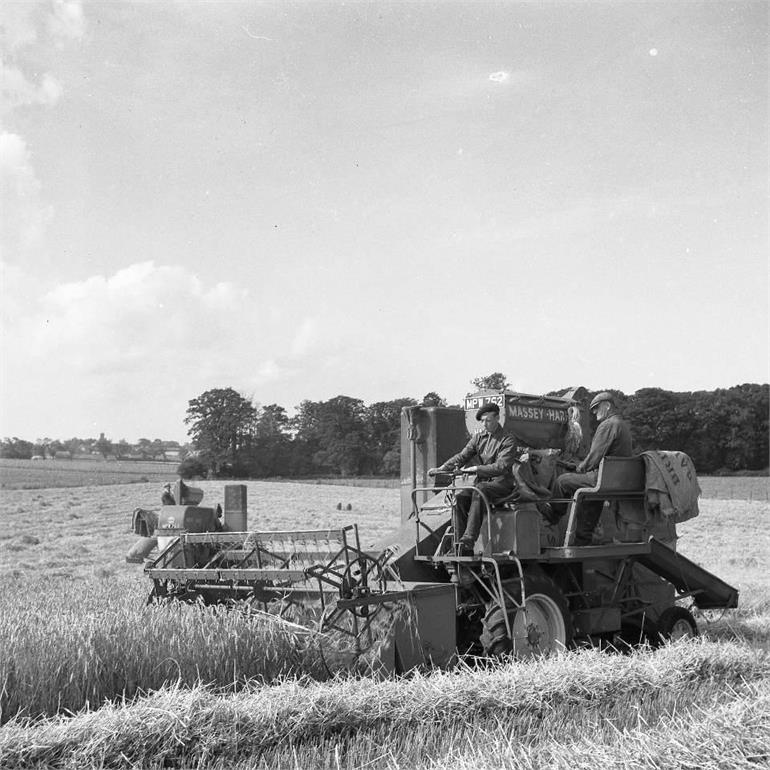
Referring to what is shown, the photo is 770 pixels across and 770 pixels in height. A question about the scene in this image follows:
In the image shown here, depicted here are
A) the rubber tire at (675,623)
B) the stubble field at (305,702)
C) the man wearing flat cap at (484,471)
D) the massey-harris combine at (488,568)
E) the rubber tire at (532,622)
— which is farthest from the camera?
the rubber tire at (675,623)

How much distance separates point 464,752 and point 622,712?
57.4 inches

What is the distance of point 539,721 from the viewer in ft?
19.3

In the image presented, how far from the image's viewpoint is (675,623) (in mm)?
9797

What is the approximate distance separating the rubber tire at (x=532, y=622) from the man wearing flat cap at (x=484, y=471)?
1.97 ft

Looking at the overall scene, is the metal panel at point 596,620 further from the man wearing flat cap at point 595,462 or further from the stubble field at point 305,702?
the stubble field at point 305,702

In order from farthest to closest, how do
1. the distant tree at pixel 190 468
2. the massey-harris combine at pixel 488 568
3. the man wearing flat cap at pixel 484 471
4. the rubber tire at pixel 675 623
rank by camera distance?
the distant tree at pixel 190 468
the rubber tire at pixel 675 623
the man wearing flat cap at pixel 484 471
the massey-harris combine at pixel 488 568

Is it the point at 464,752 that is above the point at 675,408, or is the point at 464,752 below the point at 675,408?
below

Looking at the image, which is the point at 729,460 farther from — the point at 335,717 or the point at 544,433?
the point at 335,717

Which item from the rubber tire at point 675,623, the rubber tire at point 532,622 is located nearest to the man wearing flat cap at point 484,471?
the rubber tire at point 532,622

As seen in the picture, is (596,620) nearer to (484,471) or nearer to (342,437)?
(484,471)

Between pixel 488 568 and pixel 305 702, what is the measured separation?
3306 mm

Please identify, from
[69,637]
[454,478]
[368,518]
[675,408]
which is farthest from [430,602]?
[675,408]

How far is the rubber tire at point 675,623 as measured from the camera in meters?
9.70

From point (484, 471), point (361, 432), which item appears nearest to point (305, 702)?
point (484, 471)
